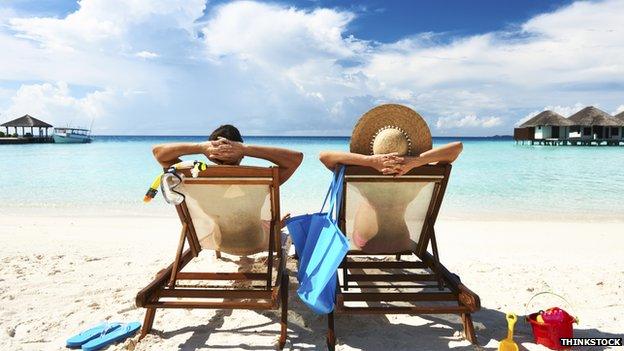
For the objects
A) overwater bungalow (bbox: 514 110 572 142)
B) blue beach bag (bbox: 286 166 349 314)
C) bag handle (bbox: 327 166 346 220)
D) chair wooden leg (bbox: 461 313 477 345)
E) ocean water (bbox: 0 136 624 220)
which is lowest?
ocean water (bbox: 0 136 624 220)

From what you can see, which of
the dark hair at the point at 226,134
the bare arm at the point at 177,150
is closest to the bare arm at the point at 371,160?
the dark hair at the point at 226,134

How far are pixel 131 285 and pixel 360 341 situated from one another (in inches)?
84.2

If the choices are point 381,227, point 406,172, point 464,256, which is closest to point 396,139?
point 406,172

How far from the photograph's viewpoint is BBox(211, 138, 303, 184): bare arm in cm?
264

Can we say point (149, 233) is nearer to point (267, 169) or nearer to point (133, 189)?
point (267, 169)

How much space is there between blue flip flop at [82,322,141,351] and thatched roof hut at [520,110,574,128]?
4476 cm

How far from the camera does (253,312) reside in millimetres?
3121

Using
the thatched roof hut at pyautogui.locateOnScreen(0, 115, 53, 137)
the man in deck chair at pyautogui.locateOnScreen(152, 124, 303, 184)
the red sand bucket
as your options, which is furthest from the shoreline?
the thatched roof hut at pyautogui.locateOnScreen(0, 115, 53, 137)

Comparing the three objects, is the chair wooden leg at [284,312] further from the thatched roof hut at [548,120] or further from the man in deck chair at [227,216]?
the thatched roof hut at [548,120]

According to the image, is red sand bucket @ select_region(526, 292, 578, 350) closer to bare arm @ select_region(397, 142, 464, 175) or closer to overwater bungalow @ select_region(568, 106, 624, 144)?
bare arm @ select_region(397, 142, 464, 175)

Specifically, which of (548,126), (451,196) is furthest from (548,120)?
(451,196)

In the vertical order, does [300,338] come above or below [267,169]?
below

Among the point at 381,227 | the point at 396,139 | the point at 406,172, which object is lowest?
the point at 381,227

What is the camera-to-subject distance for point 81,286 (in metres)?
3.67
